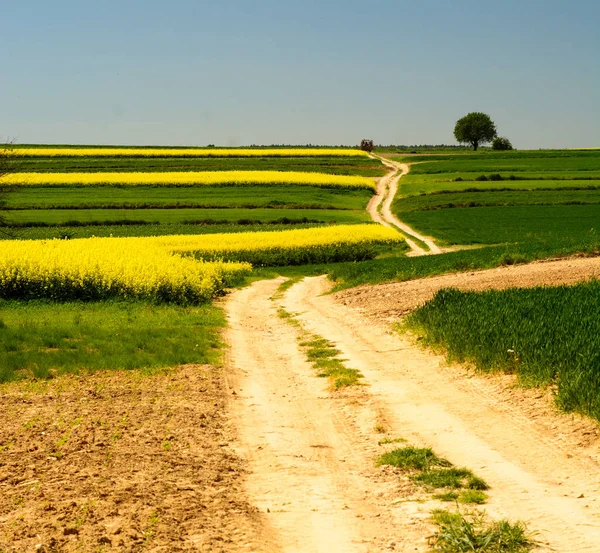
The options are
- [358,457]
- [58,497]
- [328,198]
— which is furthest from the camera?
[328,198]

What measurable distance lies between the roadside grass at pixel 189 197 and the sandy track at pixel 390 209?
1.36m

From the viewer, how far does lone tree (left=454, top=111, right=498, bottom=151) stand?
177000 mm

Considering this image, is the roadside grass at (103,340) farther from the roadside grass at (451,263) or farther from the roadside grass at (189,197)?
the roadside grass at (189,197)

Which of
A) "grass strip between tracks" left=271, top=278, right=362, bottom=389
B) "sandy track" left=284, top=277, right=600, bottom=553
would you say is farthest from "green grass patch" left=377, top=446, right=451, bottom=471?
"grass strip between tracks" left=271, top=278, right=362, bottom=389

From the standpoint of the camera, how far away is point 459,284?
25391 mm

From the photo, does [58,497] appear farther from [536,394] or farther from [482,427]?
[536,394]

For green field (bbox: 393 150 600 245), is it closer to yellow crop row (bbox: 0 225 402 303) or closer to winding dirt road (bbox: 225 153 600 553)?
yellow crop row (bbox: 0 225 402 303)

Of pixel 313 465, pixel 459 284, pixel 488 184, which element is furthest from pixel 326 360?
pixel 488 184

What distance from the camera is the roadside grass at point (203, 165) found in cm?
9300

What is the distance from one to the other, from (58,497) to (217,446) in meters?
2.68

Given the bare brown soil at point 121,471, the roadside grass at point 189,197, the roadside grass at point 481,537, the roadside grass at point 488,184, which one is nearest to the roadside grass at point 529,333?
the roadside grass at point 481,537

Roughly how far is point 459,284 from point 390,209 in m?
40.2

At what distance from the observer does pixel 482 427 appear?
442 inches

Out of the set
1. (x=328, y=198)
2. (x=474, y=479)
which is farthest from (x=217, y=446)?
(x=328, y=198)
